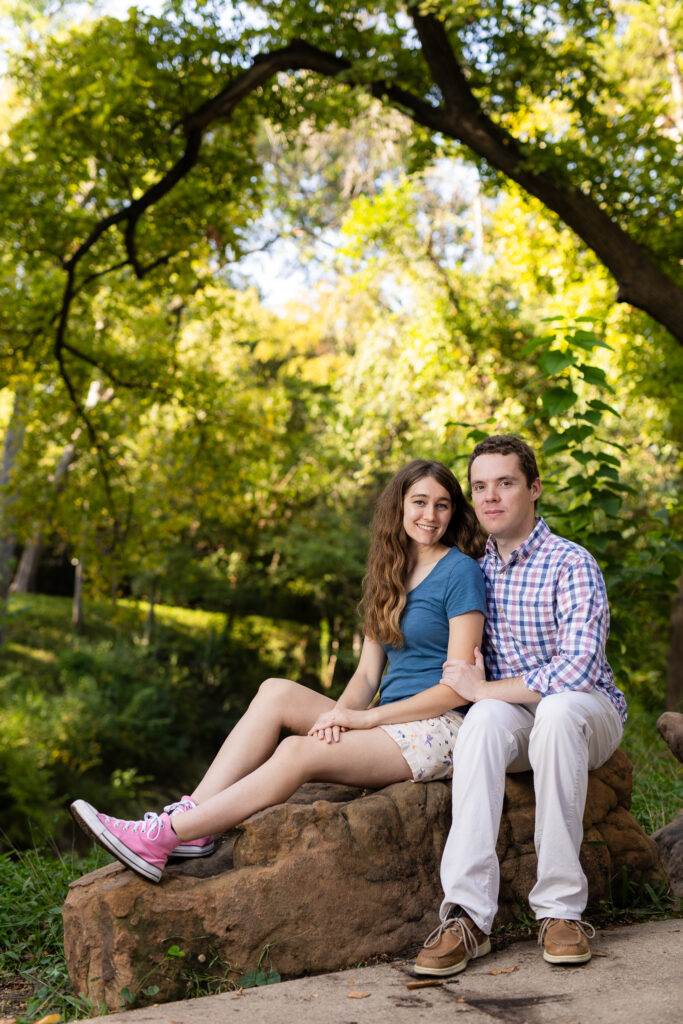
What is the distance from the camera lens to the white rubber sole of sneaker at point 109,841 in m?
2.76

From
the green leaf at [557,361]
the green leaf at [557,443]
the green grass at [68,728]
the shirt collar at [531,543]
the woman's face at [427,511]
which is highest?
the green leaf at [557,361]

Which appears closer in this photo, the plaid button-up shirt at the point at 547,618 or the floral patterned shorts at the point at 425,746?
the plaid button-up shirt at the point at 547,618

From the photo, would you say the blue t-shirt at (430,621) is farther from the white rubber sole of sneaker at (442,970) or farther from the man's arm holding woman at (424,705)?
the white rubber sole of sneaker at (442,970)

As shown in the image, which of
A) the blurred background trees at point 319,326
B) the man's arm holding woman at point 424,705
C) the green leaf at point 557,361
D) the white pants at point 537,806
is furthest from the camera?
the blurred background trees at point 319,326

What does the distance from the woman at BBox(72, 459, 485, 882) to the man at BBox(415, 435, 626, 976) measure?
0.15 metres

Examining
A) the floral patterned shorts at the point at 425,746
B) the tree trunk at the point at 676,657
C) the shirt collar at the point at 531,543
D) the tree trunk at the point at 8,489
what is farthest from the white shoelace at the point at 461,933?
the tree trunk at the point at 8,489

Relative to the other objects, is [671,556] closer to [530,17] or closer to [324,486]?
[530,17]

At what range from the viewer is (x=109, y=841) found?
2777 mm

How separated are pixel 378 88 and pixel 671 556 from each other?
391cm

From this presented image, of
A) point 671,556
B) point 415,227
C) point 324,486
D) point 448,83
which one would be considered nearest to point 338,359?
point 324,486

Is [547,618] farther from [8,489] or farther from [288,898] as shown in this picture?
[8,489]

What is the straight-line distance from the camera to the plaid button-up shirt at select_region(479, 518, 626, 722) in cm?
291

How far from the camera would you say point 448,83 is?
6.07 metres

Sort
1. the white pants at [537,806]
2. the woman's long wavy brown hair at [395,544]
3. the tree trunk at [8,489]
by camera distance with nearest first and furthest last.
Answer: the white pants at [537,806] → the woman's long wavy brown hair at [395,544] → the tree trunk at [8,489]
